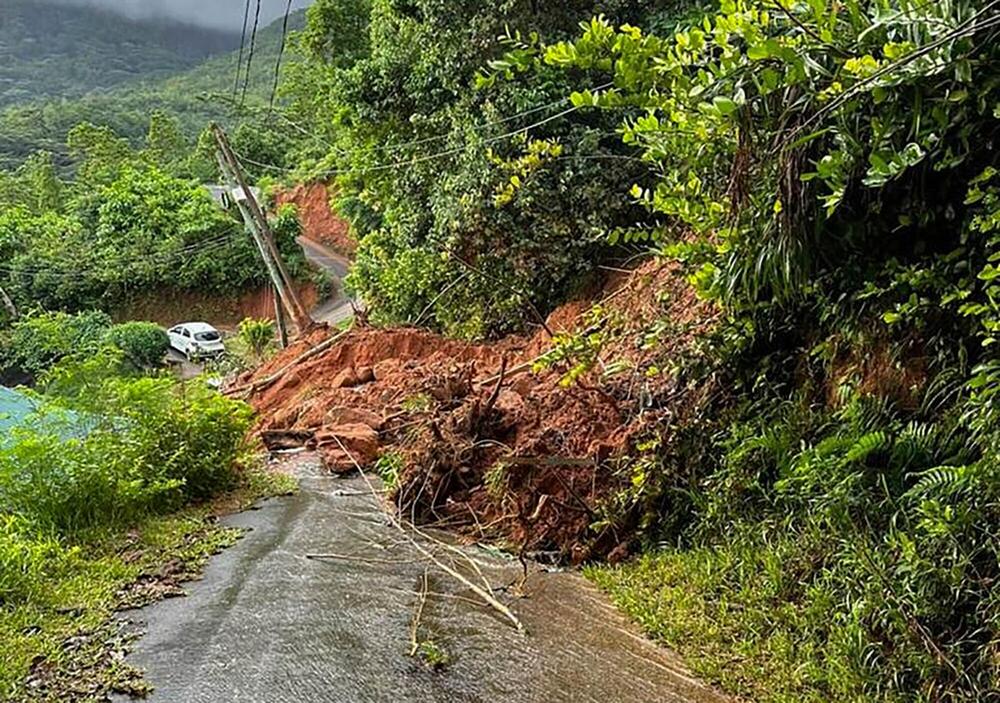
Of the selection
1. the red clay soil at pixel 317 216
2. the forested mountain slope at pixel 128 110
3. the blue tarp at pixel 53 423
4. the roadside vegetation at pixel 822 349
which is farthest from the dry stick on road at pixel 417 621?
the forested mountain slope at pixel 128 110

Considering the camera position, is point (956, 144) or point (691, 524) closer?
point (956, 144)

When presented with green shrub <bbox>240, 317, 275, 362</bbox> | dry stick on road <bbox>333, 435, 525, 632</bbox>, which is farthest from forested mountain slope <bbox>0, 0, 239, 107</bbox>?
dry stick on road <bbox>333, 435, 525, 632</bbox>

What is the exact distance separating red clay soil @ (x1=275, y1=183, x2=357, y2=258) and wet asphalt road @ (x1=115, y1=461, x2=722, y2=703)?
2918 cm

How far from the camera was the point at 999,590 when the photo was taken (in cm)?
293

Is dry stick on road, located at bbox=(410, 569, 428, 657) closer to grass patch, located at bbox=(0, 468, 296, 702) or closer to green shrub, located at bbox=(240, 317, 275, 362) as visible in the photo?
grass patch, located at bbox=(0, 468, 296, 702)

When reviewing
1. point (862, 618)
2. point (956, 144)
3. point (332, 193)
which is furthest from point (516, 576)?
point (332, 193)

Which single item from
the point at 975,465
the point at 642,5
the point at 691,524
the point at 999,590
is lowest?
the point at 691,524

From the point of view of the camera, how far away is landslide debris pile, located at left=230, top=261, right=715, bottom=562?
17.5 ft

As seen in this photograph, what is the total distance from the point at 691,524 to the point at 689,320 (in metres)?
1.70

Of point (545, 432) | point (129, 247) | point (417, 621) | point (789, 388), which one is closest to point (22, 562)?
point (417, 621)

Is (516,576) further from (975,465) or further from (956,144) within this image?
(956,144)

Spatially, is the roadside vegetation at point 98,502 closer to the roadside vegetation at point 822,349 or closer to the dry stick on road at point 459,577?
the dry stick on road at point 459,577

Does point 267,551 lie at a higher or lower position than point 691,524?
lower

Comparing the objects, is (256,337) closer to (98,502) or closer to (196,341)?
(196,341)
